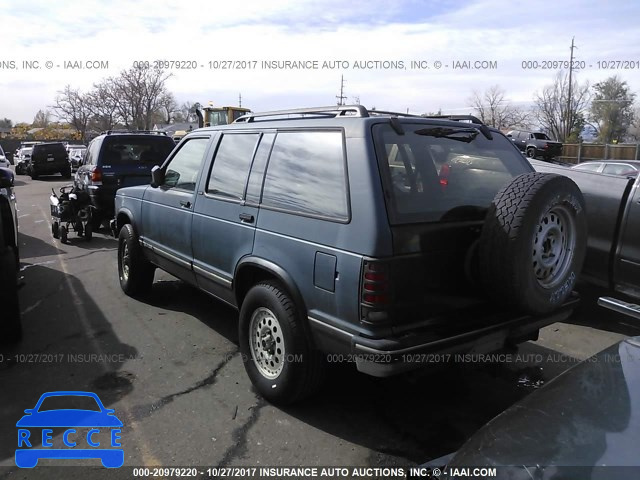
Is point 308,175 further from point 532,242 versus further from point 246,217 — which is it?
point 532,242

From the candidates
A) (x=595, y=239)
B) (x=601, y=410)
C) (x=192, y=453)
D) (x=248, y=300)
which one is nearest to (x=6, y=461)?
(x=192, y=453)

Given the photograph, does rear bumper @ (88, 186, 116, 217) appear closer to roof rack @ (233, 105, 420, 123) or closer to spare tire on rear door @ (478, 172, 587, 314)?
roof rack @ (233, 105, 420, 123)

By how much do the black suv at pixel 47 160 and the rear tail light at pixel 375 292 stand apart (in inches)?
1126

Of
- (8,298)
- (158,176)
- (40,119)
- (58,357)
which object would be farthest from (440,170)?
(40,119)

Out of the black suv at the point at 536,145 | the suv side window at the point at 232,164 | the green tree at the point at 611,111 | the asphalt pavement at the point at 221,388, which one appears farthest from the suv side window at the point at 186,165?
the green tree at the point at 611,111

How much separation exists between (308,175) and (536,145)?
30.6 m

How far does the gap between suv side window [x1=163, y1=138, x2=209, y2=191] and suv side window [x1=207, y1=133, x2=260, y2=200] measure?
0.34m

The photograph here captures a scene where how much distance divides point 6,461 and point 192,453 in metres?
1.10

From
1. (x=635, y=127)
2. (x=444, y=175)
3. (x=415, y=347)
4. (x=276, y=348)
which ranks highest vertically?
(x=635, y=127)

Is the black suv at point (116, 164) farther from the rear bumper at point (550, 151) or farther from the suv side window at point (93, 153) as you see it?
the rear bumper at point (550, 151)

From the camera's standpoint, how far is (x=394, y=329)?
2.86 m

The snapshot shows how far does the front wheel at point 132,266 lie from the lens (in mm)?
5711

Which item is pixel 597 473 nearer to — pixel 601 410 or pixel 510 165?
pixel 601 410

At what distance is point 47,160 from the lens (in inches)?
1056
